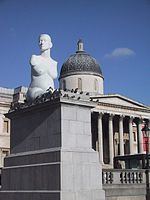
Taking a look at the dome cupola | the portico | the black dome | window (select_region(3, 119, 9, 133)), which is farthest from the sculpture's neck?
the black dome

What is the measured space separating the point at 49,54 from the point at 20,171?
5.02m

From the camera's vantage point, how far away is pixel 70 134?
15250mm

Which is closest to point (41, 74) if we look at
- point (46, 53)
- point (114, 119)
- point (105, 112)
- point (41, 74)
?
point (41, 74)

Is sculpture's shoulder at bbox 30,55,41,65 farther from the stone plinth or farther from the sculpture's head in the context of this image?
the stone plinth

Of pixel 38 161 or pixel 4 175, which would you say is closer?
pixel 38 161

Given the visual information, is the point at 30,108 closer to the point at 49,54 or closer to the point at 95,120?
the point at 49,54

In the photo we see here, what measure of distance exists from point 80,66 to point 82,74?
1.63m

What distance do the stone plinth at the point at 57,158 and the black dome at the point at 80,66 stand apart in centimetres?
5938

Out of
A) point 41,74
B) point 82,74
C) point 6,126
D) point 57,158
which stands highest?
point 82,74

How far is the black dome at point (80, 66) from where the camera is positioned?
249 feet

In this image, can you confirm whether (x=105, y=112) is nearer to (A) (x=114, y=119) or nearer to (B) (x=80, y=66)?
(A) (x=114, y=119)

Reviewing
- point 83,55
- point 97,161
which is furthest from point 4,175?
point 83,55

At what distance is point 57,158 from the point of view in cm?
1477

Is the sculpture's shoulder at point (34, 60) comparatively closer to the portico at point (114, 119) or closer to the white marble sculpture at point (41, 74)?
the white marble sculpture at point (41, 74)
